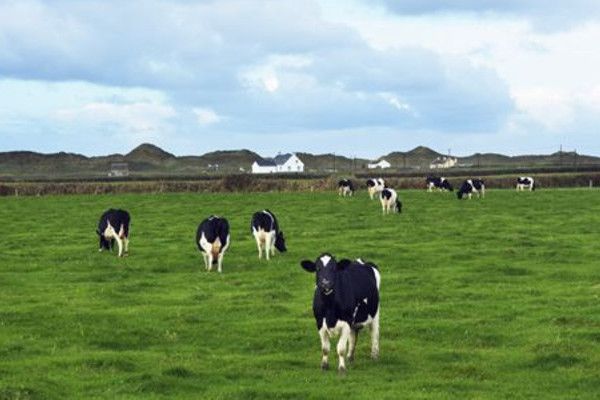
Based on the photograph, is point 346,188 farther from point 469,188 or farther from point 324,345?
point 324,345

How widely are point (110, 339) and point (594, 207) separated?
46298mm

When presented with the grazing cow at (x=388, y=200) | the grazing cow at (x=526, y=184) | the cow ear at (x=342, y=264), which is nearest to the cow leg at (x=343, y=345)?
the cow ear at (x=342, y=264)

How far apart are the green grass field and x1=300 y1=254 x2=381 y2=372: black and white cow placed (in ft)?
1.81

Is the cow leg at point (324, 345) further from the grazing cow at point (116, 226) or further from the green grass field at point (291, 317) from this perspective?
the grazing cow at point (116, 226)

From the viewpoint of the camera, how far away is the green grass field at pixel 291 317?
16.8 meters

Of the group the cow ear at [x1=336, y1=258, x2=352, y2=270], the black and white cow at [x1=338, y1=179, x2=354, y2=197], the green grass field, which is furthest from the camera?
the black and white cow at [x1=338, y1=179, x2=354, y2=197]

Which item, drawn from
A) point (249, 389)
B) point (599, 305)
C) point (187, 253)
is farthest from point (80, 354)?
point (187, 253)

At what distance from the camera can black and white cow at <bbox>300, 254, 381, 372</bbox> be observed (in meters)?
17.0

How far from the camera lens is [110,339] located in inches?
826

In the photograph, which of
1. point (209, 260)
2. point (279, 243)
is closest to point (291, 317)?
point (209, 260)

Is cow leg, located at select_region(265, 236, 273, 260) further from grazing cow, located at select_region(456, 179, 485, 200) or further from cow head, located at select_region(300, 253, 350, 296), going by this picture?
grazing cow, located at select_region(456, 179, 485, 200)

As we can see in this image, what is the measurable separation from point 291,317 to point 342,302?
6454 mm

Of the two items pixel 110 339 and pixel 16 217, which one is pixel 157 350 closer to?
pixel 110 339

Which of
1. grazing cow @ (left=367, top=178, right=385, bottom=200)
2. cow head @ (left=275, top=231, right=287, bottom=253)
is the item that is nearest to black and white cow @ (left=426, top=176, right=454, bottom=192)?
grazing cow @ (left=367, top=178, right=385, bottom=200)
